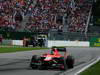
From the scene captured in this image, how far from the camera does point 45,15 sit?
153 feet

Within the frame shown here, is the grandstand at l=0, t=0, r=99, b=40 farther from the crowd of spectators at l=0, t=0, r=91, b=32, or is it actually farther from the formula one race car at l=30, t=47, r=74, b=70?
the formula one race car at l=30, t=47, r=74, b=70

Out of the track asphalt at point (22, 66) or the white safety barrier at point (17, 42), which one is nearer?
the track asphalt at point (22, 66)

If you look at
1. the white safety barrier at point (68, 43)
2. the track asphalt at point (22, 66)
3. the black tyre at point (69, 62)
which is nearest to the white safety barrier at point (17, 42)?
the white safety barrier at point (68, 43)

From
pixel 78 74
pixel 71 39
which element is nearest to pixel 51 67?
pixel 78 74

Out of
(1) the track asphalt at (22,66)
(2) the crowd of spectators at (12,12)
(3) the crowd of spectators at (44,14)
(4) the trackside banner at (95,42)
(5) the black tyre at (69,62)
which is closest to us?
(1) the track asphalt at (22,66)

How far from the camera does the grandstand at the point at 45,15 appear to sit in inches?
1772

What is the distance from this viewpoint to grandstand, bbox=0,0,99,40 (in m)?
45.0

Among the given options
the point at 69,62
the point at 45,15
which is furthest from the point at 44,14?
the point at 69,62

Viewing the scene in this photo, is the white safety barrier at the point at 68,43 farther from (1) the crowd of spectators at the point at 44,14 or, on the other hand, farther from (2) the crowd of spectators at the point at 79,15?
(1) the crowd of spectators at the point at 44,14

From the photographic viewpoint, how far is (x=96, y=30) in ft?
148

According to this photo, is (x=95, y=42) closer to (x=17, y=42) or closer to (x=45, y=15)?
(x=45, y=15)

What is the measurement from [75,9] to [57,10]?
2651mm

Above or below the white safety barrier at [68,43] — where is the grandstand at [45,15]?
above

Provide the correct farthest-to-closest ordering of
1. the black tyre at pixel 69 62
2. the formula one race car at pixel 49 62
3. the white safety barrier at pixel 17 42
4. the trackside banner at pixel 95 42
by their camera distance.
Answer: the trackside banner at pixel 95 42 < the white safety barrier at pixel 17 42 < the black tyre at pixel 69 62 < the formula one race car at pixel 49 62
